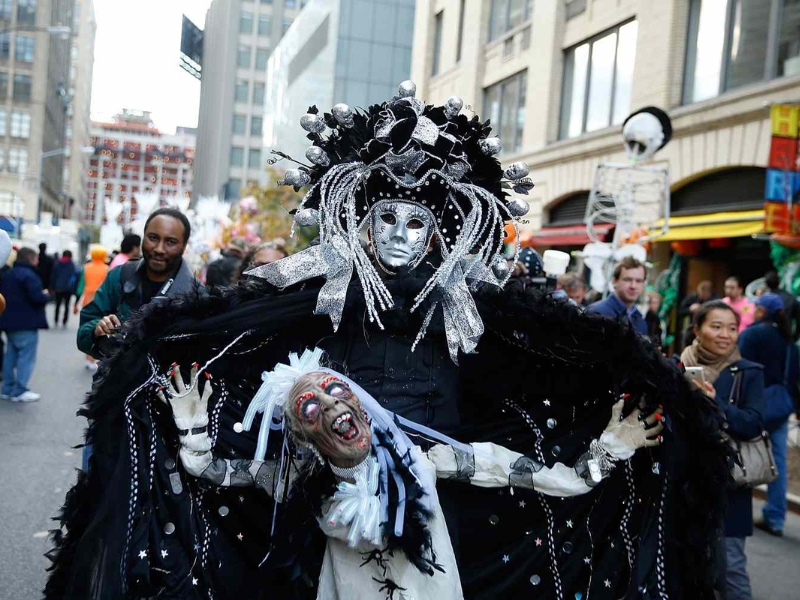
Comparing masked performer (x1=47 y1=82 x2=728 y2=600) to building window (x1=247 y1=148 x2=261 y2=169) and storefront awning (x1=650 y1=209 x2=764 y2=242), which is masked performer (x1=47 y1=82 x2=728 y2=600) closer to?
storefront awning (x1=650 y1=209 x2=764 y2=242)

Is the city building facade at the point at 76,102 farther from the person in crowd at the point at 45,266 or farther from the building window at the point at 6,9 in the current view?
the person in crowd at the point at 45,266

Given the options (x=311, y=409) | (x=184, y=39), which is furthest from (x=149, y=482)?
(x=184, y=39)

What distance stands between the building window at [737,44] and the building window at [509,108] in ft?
19.7

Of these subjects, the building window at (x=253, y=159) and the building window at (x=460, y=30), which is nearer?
the building window at (x=460, y=30)

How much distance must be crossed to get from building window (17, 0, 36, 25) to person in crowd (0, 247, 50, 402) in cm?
5660

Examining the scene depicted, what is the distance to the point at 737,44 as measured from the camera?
13141 mm

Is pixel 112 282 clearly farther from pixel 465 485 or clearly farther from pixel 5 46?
pixel 5 46

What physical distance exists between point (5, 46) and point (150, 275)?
64.2 metres

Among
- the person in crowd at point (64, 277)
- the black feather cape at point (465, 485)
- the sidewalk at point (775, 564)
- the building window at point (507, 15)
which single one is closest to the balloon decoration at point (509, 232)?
the black feather cape at point (465, 485)

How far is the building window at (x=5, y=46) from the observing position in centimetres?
6028

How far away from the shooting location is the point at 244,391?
3.28 m

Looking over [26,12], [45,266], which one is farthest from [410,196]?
[26,12]

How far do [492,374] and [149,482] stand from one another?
131 centimetres

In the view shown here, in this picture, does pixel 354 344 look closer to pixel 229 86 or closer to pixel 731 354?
pixel 731 354
